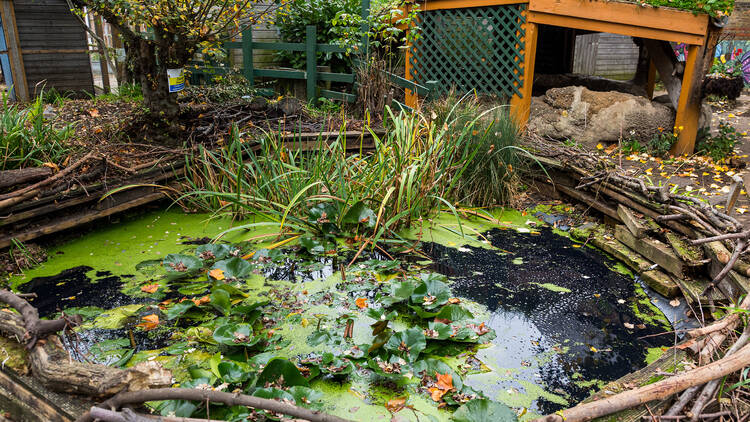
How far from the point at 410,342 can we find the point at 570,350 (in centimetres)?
72

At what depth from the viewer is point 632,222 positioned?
335cm

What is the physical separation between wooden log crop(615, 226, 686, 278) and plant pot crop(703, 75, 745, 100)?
7.68ft

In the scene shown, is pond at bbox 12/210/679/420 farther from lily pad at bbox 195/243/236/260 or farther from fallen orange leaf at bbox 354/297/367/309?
lily pad at bbox 195/243/236/260

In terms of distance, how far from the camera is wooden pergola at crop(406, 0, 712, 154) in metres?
4.71

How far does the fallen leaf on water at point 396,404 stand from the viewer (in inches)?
74.5

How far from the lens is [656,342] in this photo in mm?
2469

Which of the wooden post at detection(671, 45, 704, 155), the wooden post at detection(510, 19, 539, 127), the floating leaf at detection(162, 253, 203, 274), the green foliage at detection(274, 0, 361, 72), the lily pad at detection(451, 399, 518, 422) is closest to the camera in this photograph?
the lily pad at detection(451, 399, 518, 422)

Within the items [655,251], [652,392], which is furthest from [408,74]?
[652,392]

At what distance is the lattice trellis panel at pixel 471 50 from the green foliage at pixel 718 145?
1.75m

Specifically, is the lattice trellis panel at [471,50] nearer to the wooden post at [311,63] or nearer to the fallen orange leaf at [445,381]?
the wooden post at [311,63]

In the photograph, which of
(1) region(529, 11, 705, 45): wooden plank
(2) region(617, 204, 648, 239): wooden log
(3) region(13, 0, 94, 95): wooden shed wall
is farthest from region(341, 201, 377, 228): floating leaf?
(3) region(13, 0, 94, 95): wooden shed wall

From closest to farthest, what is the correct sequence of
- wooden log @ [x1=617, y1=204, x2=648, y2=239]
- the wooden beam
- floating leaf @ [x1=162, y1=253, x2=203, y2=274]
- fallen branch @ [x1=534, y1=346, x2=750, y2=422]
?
fallen branch @ [x1=534, y1=346, x2=750, y2=422]
floating leaf @ [x1=162, y1=253, x2=203, y2=274]
wooden log @ [x1=617, y1=204, x2=648, y2=239]
the wooden beam

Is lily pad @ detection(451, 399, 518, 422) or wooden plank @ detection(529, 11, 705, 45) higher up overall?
wooden plank @ detection(529, 11, 705, 45)

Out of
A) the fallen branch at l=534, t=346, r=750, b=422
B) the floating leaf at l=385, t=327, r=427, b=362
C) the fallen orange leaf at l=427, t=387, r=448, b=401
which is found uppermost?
the fallen branch at l=534, t=346, r=750, b=422
